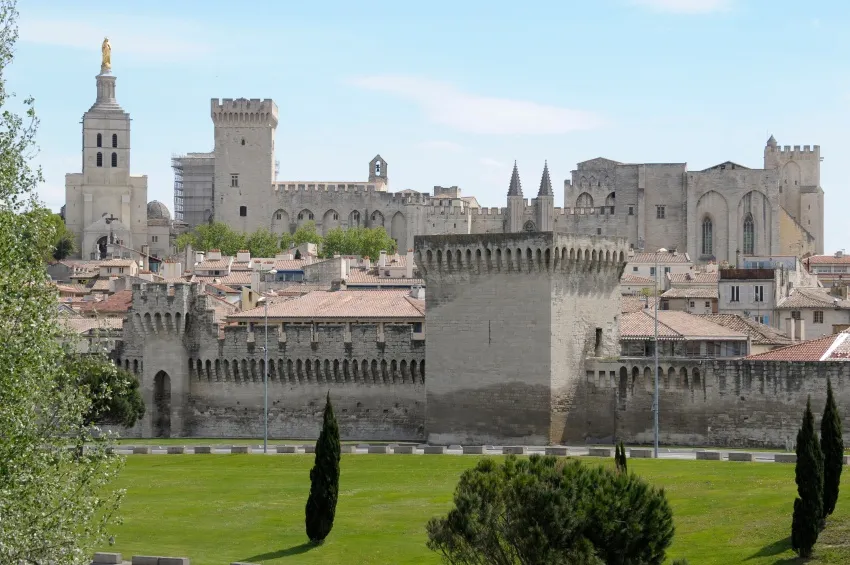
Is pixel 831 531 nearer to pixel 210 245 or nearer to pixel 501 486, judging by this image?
pixel 501 486

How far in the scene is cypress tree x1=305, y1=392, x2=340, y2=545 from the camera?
5116 cm

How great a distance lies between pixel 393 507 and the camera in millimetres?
56156

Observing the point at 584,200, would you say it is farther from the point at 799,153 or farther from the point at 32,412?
the point at 32,412

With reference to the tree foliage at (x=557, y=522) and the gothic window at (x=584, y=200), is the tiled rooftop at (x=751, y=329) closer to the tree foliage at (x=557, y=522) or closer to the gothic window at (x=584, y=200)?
the tree foliage at (x=557, y=522)

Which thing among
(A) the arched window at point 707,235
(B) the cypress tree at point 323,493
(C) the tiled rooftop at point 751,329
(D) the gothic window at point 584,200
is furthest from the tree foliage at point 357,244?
(B) the cypress tree at point 323,493

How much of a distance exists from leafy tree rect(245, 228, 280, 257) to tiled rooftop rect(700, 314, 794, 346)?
270ft

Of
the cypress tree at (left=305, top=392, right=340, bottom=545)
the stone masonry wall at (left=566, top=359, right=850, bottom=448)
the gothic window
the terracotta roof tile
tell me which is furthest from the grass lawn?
the gothic window

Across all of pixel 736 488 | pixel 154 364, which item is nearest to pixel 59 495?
pixel 736 488

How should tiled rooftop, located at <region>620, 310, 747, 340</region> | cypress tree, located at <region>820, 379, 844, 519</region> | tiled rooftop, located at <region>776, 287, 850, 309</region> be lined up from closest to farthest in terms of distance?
1. cypress tree, located at <region>820, 379, 844, 519</region>
2. tiled rooftop, located at <region>620, 310, 747, 340</region>
3. tiled rooftop, located at <region>776, 287, 850, 309</region>

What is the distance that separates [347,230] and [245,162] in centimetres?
1179

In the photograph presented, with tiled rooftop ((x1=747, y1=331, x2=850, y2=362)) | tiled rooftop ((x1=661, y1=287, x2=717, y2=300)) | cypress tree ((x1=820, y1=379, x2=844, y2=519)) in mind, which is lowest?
cypress tree ((x1=820, y1=379, x2=844, y2=519))

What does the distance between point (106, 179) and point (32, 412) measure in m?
149

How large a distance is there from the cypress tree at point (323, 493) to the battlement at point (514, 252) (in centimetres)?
2140

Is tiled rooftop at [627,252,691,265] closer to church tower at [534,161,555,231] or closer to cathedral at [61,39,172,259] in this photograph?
church tower at [534,161,555,231]
